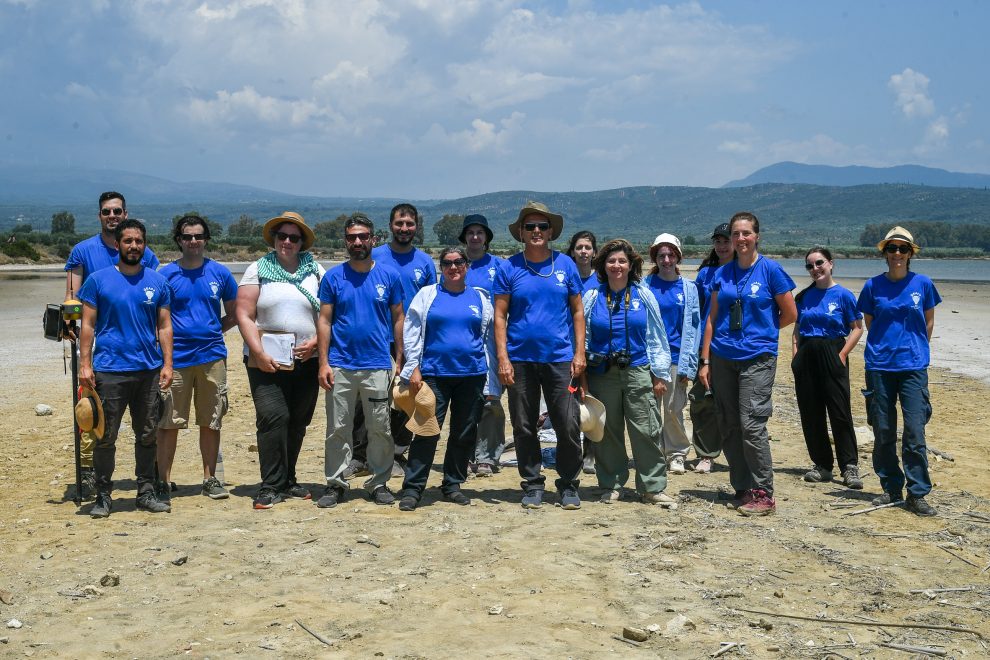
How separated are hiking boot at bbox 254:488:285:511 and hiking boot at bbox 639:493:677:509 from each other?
8.69ft

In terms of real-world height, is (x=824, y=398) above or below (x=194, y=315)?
below

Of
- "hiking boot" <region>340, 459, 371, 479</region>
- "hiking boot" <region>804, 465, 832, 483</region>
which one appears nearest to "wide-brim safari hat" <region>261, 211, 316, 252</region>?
"hiking boot" <region>340, 459, 371, 479</region>

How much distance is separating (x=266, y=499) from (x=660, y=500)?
9.19 ft

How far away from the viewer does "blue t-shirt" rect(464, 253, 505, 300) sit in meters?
7.84

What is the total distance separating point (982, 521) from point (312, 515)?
461cm

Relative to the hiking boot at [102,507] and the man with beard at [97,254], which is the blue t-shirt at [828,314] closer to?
the man with beard at [97,254]

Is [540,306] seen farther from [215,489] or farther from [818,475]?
[818,475]

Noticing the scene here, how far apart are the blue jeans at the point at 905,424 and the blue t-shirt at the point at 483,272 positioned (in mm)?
2971

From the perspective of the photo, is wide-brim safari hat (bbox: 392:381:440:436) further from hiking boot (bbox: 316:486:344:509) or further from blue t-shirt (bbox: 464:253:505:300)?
blue t-shirt (bbox: 464:253:505:300)

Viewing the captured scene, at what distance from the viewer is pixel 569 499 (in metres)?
6.86

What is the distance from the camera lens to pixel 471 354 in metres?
6.79

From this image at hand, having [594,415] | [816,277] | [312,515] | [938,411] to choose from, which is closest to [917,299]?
[816,277]

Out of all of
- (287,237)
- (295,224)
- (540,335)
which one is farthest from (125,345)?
(540,335)

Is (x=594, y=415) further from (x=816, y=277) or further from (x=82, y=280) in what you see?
(x=82, y=280)
